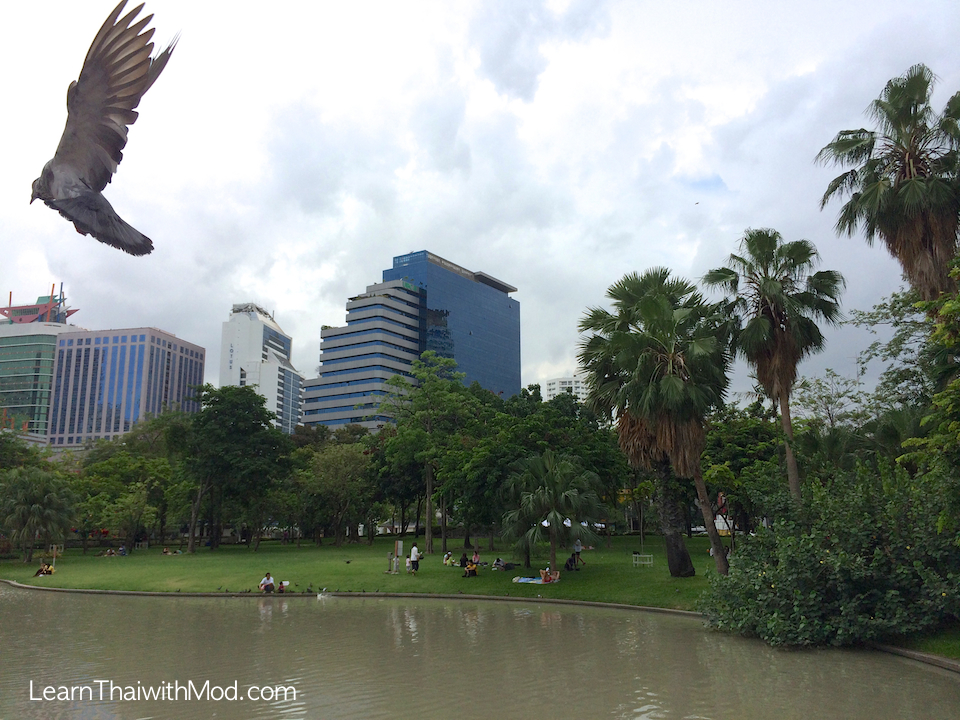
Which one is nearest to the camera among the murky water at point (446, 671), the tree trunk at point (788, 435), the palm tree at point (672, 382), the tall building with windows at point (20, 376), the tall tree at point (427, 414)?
the murky water at point (446, 671)

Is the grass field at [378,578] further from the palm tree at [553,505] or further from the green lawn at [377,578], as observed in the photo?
the palm tree at [553,505]

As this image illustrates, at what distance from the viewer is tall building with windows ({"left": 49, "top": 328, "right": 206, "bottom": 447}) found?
170 m

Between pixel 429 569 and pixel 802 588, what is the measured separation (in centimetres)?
1942

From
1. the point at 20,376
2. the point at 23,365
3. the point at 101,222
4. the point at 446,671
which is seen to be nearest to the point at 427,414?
the point at 446,671

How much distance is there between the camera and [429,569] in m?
32.0

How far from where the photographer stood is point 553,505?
26.4 m

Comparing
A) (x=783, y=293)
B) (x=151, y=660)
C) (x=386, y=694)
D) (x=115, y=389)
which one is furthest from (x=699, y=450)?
(x=115, y=389)

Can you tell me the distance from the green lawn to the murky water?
280 cm

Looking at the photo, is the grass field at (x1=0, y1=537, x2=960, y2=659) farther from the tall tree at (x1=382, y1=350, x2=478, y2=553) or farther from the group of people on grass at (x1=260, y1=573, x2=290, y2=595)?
the tall tree at (x1=382, y1=350, x2=478, y2=553)

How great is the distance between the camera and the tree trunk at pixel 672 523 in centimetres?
2502

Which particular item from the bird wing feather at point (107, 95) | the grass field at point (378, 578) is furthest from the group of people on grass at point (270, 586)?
the bird wing feather at point (107, 95)

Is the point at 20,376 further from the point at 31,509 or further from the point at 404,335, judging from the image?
the point at 31,509

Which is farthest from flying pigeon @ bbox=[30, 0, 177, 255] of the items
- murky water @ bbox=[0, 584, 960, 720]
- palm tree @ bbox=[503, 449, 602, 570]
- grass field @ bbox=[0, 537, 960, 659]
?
palm tree @ bbox=[503, 449, 602, 570]

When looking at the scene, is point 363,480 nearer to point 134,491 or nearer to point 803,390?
point 134,491
